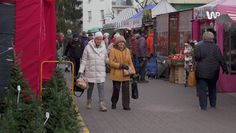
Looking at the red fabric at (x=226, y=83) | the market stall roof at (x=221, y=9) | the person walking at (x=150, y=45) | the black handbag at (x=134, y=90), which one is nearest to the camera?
the black handbag at (x=134, y=90)

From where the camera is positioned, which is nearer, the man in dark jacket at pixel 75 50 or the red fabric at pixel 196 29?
the red fabric at pixel 196 29

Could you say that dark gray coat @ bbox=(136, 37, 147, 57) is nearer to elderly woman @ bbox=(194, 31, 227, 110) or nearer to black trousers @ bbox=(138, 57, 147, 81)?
black trousers @ bbox=(138, 57, 147, 81)

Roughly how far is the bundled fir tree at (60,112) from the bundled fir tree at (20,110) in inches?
9.7

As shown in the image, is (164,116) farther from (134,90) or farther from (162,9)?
(162,9)

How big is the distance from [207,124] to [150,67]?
11.2 metres

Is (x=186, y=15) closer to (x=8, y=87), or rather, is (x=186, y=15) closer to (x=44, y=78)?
(x=44, y=78)

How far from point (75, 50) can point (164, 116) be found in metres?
8.20

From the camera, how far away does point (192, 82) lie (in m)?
15.1

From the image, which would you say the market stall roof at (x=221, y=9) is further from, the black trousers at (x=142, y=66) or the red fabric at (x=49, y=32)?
the red fabric at (x=49, y=32)

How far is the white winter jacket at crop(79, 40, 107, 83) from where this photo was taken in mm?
12188

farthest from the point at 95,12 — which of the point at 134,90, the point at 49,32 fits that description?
the point at 49,32

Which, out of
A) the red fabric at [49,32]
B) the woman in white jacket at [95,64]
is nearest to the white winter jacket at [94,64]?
the woman in white jacket at [95,64]

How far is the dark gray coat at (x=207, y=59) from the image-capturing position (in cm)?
1231

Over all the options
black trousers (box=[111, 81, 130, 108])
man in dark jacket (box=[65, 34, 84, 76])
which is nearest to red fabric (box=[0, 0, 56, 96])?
black trousers (box=[111, 81, 130, 108])
